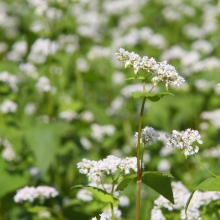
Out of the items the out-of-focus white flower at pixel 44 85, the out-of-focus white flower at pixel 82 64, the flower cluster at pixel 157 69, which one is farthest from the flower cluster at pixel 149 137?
the out-of-focus white flower at pixel 82 64

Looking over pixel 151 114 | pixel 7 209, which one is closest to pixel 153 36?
pixel 151 114

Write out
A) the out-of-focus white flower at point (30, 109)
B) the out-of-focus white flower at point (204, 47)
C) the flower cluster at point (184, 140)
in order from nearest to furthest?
1. the flower cluster at point (184, 140)
2. the out-of-focus white flower at point (30, 109)
3. the out-of-focus white flower at point (204, 47)

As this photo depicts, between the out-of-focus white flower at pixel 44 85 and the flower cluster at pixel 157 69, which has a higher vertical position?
the out-of-focus white flower at pixel 44 85

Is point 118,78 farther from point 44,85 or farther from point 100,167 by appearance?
point 100,167

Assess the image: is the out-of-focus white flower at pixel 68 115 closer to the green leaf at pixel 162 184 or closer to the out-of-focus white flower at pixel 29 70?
the out-of-focus white flower at pixel 29 70

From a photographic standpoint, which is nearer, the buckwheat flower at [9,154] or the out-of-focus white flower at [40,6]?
the buckwheat flower at [9,154]

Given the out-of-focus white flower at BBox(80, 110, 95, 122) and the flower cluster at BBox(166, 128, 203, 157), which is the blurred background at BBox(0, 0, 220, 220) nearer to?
the out-of-focus white flower at BBox(80, 110, 95, 122)

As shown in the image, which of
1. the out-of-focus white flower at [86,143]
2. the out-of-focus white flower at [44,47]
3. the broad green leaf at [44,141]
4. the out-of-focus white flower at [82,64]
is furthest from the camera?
the out-of-focus white flower at [82,64]

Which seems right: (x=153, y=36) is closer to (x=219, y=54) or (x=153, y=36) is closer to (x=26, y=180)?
(x=219, y=54)
